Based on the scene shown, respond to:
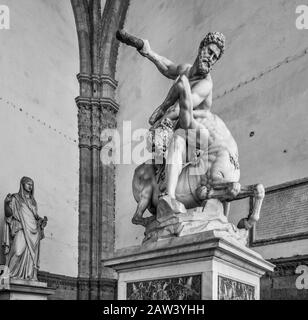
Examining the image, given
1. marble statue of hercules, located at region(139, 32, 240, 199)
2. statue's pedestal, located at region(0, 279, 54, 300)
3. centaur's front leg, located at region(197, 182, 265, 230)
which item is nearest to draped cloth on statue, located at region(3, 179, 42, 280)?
statue's pedestal, located at region(0, 279, 54, 300)

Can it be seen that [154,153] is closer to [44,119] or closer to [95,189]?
[44,119]

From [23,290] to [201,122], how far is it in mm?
4910

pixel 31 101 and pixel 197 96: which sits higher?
pixel 31 101

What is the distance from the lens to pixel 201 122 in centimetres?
366

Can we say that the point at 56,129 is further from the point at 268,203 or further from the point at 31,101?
the point at 268,203

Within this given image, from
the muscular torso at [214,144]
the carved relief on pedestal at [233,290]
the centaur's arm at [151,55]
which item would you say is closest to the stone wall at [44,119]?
the centaur's arm at [151,55]

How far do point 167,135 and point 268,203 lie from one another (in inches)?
149

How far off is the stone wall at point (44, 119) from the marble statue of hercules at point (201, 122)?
570cm

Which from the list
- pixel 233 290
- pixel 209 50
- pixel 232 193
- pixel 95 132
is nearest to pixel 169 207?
pixel 232 193

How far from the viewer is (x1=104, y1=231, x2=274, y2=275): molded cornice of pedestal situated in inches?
117

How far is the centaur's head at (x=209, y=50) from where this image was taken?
362cm

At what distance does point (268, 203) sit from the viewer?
698 centimetres

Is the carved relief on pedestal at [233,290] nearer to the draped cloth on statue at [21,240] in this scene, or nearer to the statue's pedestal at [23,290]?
the statue's pedestal at [23,290]
